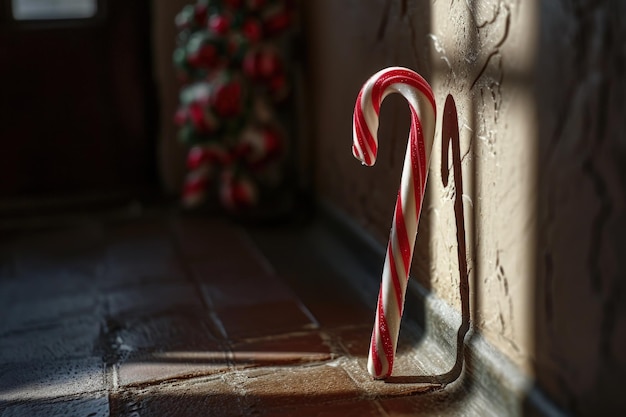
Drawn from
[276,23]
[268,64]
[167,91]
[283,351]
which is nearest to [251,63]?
[268,64]

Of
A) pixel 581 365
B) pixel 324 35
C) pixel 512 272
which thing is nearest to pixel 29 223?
pixel 324 35

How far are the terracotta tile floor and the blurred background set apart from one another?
281 millimetres

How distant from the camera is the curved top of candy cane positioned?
6.20 ft

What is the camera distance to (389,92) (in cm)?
192

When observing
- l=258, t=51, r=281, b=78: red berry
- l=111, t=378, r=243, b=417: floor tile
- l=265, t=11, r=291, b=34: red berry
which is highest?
l=265, t=11, r=291, b=34: red berry

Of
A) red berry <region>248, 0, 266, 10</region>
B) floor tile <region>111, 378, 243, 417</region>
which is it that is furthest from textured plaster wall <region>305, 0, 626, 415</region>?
red berry <region>248, 0, 266, 10</region>

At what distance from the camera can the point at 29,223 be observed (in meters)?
3.70

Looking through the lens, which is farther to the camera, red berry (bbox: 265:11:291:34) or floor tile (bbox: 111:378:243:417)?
red berry (bbox: 265:11:291:34)

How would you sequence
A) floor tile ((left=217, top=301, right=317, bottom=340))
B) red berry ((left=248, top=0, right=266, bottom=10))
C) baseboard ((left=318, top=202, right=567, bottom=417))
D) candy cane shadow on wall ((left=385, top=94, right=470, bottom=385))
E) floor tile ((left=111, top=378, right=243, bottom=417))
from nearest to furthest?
baseboard ((left=318, top=202, right=567, bottom=417)), floor tile ((left=111, top=378, right=243, bottom=417)), candy cane shadow on wall ((left=385, top=94, right=470, bottom=385)), floor tile ((left=217, top=301, right=317, bottom=340)), red berry ((left=248, top=0, right=266, bottom=10))

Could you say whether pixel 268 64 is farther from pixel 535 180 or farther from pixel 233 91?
pixel 535 180

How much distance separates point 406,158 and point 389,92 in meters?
0.16

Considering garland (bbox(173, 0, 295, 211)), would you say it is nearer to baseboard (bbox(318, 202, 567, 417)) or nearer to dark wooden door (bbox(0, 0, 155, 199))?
dark wooden door (bbox(0, 0, 155, 199))

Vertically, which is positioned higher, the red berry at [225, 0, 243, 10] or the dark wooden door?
the red berry at [225, 0, 243, 10]

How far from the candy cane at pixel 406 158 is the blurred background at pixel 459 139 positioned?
0.11 metres
